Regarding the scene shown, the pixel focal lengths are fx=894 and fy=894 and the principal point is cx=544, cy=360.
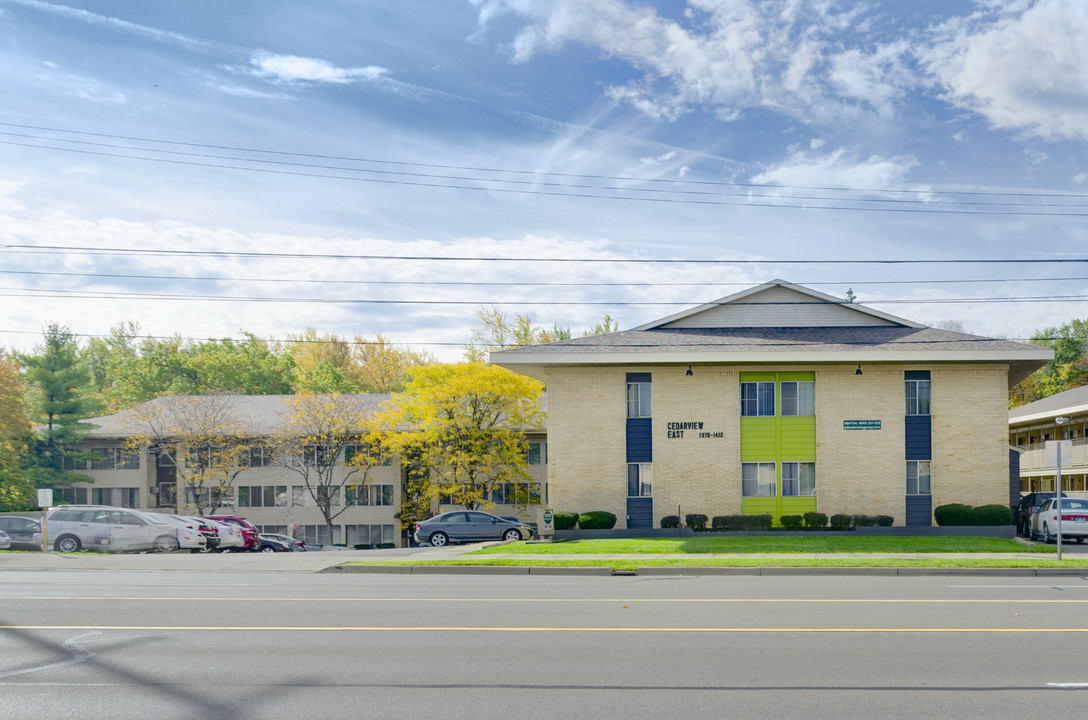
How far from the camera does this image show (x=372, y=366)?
82.8 m

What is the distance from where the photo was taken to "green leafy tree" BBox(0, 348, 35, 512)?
1953 inches

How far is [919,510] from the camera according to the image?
34.1m

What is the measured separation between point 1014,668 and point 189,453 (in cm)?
4901

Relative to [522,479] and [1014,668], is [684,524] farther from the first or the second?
[1014,668]

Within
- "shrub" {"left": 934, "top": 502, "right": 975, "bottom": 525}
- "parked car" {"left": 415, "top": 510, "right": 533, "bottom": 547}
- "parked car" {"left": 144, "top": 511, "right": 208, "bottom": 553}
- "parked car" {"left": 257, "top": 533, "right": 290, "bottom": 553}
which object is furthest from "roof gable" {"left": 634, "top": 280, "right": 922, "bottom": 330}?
"parked car" {"left": 144, "top": 511, "right": 208, "bottom": 553}

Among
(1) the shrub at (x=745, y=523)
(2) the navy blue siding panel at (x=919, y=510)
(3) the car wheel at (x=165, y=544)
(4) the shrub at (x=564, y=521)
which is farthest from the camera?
→ (2) the navy blue siding panel at (x=919, y=510)

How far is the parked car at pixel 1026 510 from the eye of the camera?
108ft

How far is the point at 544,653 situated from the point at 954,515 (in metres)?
27.7

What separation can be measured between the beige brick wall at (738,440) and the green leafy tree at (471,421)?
30.1ft

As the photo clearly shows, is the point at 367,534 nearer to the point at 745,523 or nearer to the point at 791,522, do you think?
the point at 745,523

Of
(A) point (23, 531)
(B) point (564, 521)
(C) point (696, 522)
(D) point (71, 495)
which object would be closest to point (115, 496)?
(D) point (71, 495)

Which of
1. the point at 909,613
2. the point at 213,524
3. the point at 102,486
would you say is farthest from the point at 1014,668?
the point at 102,486

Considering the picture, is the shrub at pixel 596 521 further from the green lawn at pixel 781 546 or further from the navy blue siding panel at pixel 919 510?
the navy blue siding panel at pixel 919 510

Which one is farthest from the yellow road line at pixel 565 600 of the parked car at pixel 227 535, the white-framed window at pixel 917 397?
the white-framed window at pixel 917 397
